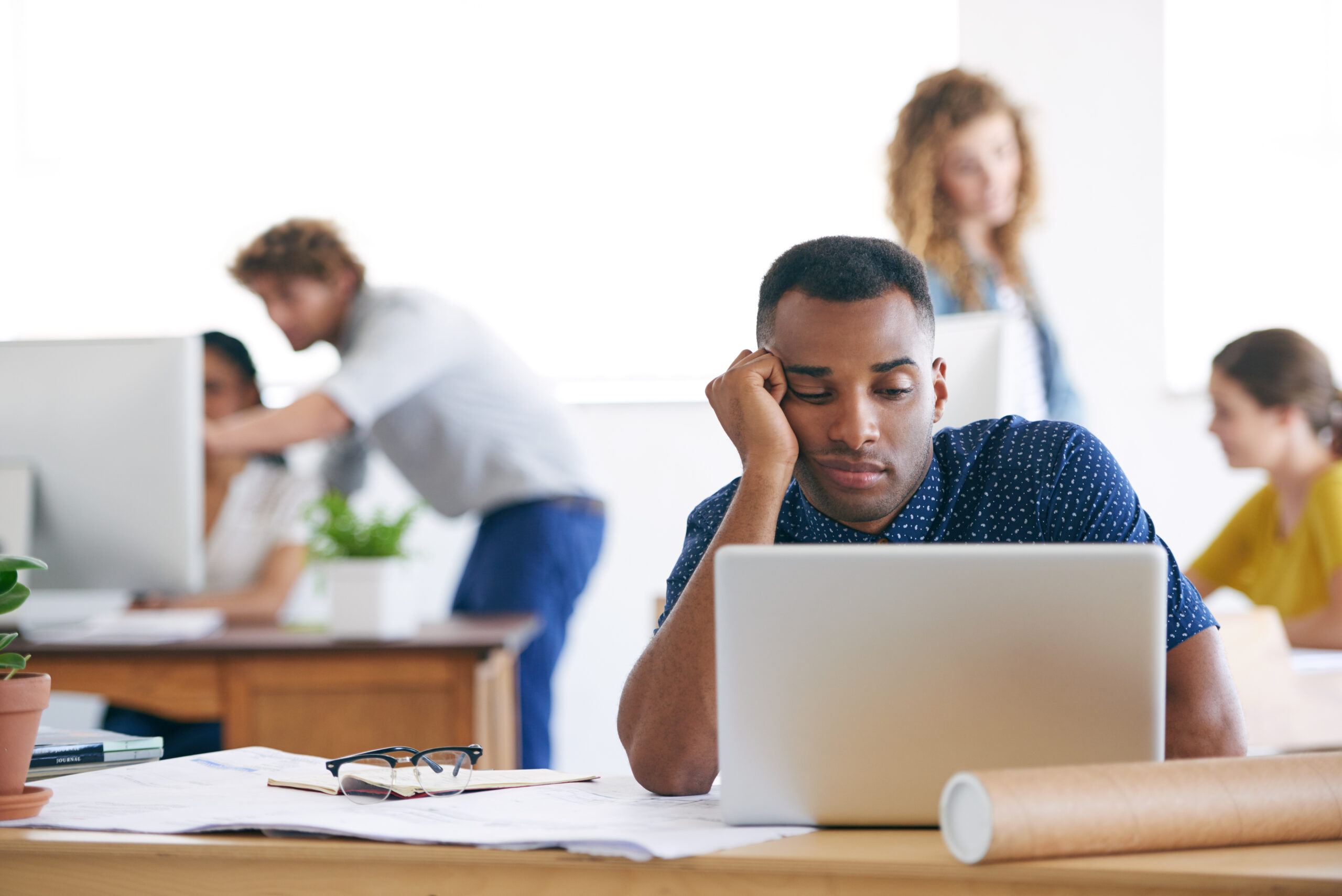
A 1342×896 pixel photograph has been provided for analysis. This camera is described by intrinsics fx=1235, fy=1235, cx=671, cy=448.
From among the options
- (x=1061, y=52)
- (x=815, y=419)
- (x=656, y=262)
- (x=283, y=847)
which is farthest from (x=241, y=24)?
(x=283, y=847)

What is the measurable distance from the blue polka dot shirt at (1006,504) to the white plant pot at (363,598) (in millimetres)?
1058

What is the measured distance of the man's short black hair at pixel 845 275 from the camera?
119 cm

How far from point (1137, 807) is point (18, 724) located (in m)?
0.78

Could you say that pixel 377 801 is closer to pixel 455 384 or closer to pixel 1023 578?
pixel 1023 578

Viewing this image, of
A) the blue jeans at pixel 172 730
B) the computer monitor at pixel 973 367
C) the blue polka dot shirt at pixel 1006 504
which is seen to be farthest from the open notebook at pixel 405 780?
the blue jeans at pixel 172 730

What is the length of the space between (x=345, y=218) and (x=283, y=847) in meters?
3.31

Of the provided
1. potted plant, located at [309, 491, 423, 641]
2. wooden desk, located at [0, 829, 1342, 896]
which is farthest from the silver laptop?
potted plant, located at [309, 491, 423, 641]

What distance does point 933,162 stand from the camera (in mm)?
2562

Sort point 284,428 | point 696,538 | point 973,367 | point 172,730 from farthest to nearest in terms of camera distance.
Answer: point 284,428 < point 172,730 < point 973,367 < point 696,538

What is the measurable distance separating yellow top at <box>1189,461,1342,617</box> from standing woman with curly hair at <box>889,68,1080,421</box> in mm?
482

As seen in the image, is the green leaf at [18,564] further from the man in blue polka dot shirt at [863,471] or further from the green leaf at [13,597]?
the man in blue polka dot shirt at [863,471]

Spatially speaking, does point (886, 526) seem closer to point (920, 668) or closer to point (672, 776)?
point (672, 776)

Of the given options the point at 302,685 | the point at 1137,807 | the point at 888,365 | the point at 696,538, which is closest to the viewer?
the point at 1137,807

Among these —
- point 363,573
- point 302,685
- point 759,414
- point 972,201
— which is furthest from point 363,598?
point 972,201
